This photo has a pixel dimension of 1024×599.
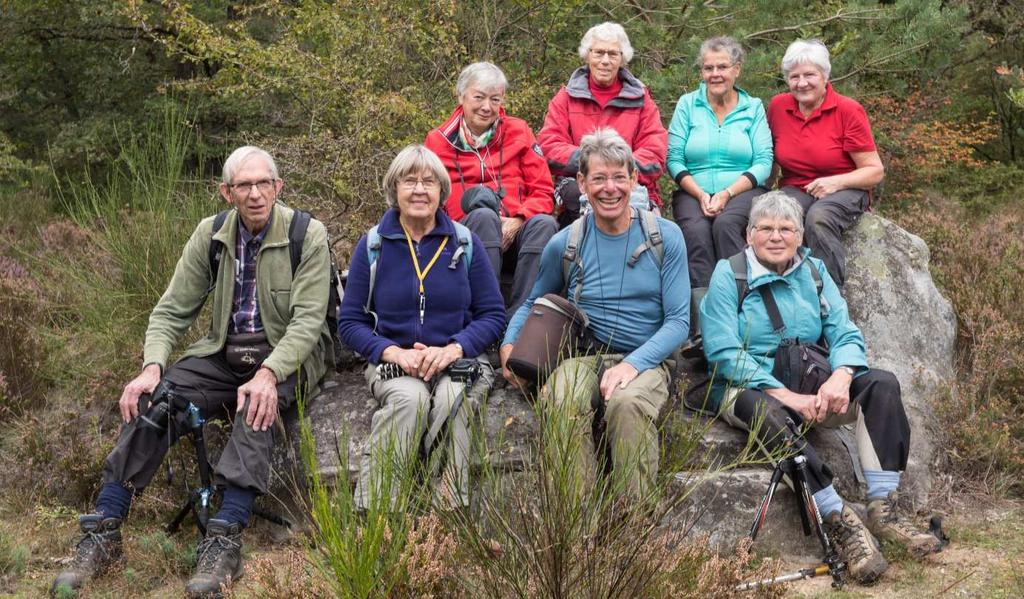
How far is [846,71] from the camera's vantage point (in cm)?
803

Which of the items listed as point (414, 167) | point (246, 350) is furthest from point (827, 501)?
point (246, 350)

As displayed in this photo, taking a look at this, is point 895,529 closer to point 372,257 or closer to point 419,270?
point 419,270

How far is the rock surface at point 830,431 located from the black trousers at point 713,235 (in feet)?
2.93

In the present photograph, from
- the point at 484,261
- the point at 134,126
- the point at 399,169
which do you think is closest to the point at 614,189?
the point at 484,261

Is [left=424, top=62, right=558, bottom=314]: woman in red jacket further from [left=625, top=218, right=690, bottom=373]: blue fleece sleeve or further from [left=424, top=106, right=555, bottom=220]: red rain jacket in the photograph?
[left=625, top=218, right=690, bottom=373]: blue fleece sleeve

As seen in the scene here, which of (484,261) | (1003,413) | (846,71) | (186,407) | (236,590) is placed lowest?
(236,590)

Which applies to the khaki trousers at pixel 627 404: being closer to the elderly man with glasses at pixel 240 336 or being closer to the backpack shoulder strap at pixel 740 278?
the backpack shoulder strap at pixel 740 278

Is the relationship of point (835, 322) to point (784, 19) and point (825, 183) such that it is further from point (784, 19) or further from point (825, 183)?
point (784, 19)

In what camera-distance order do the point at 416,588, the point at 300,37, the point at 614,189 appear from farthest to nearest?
→ the point at 300,37
the point at 614,189
the point at 416,588

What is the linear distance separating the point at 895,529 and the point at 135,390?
3593mm

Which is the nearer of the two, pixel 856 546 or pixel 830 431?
pixel 856 546

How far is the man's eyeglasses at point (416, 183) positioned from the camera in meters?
4.64

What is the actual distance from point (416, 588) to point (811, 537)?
2.41 metres

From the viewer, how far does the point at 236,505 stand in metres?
4.27
